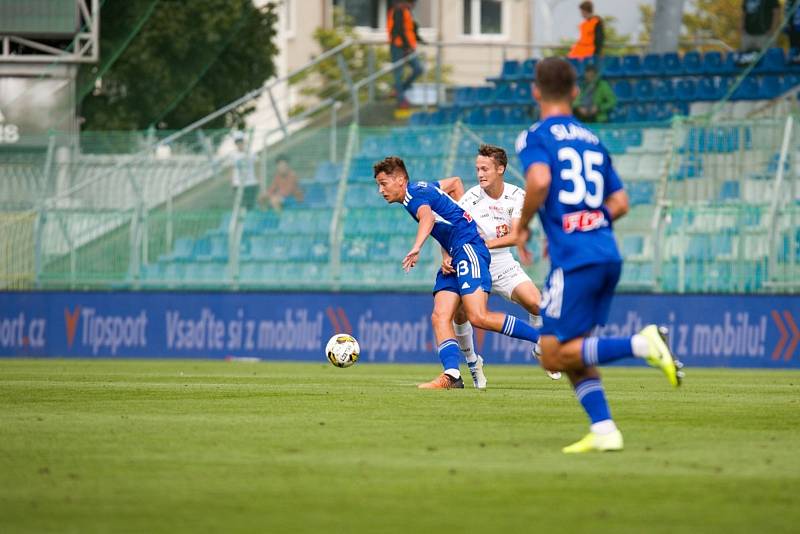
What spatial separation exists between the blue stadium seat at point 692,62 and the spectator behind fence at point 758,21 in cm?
101

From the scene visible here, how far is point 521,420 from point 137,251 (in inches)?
591

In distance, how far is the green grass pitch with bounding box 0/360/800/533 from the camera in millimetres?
5988

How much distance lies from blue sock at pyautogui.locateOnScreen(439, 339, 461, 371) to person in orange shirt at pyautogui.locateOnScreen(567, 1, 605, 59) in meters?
15.1

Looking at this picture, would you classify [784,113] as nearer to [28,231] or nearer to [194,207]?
[194,207]

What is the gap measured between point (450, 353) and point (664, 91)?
16148 millimetres

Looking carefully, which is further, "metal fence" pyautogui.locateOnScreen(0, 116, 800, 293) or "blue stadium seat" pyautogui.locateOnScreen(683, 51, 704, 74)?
"blue stadium seat" pyautogui.locateOnScreen(683, 51, 704, 74)

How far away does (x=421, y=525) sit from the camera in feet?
19.0

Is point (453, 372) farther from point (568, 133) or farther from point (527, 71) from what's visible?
point (527, 71)

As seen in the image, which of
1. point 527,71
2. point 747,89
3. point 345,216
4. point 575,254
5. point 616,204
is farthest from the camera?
point 527,71

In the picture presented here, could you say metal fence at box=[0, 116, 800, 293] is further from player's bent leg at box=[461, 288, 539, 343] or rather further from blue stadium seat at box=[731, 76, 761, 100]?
player's bent leg at box=[461, 288, 539, 343]

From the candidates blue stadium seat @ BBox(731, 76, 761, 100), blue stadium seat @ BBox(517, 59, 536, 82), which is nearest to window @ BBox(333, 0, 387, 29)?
blue stadium seat @ BBox(517, 59, 536, 82)

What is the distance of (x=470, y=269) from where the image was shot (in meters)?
13.6

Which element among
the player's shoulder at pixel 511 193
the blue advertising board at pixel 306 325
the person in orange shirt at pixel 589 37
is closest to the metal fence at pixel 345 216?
the blue advertising board at pixel 306 325

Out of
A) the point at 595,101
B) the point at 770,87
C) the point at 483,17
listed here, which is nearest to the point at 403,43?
the point at 595,101
